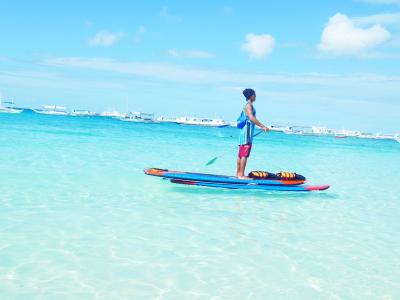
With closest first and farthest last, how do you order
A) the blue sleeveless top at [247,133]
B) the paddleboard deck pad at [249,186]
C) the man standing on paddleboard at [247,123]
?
the man standing on paddleboard at [247,123]
the blue sleeveless top at [247,133]
the paddleboard deck pad at [249,186]

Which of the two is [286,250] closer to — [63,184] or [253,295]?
[253,295]

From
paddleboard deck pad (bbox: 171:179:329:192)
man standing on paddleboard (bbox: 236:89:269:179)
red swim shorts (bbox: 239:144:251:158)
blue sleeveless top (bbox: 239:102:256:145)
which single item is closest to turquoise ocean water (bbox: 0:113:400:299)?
paddleboard deck pad (bbox: 171:179:329:192)

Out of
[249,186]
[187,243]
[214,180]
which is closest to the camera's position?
[187,243]

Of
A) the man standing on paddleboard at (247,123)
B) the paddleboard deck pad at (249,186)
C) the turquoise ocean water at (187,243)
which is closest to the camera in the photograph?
the turquoise ocean water at (187,243)

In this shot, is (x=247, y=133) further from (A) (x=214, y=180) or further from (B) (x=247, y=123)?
(A) (x=214, y=180)

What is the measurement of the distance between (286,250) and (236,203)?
358 centimetres

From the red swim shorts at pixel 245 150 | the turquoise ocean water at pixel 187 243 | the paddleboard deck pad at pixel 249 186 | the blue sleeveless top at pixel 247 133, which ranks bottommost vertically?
the turquoise ocean water at pixel 187 243

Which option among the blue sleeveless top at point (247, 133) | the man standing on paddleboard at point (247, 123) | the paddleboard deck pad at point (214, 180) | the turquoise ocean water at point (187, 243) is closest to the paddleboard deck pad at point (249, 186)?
the paddleboard deck pad at point (214, 180)

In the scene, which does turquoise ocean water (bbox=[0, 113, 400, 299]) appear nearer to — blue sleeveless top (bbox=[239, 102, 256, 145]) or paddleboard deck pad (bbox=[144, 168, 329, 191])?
paddleboard deck pad (bbox=[144, 168, 329, 191])

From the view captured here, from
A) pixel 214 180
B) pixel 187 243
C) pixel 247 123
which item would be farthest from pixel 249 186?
pixel 187 243

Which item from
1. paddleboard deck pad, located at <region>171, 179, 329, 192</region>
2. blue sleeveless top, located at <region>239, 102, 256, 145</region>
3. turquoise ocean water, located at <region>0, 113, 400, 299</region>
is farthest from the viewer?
paddleboard deck pad, located at <region>171, 179, 329, 192</region>

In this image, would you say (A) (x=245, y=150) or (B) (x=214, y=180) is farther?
(B) (x=214, y=180)

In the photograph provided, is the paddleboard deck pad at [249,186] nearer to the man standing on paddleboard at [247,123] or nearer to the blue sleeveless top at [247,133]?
the man standing on paddleboard at [247,123]

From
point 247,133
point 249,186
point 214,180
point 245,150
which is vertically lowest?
point 249,186
